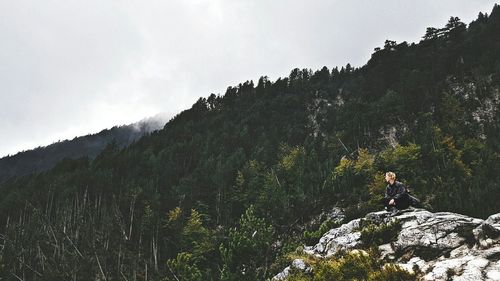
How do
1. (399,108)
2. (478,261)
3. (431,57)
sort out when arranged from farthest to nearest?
(431,57), (399,108), (478,261)

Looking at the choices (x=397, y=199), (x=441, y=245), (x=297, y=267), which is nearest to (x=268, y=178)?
(x=297, y=267)

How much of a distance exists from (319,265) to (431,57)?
8605cm

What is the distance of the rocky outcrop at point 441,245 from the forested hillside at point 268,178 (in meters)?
20.0

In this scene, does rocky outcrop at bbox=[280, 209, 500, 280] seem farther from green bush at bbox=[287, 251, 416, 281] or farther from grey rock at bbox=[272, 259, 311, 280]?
grey rock at bbox=[272, 259, 311, 280]

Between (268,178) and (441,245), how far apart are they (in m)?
52.0

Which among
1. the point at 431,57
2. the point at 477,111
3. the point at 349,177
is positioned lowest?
the point at 349,177

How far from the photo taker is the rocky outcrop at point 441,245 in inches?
383

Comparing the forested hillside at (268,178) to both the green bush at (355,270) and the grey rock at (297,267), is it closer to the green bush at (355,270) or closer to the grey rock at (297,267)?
the grey rock at (297,267)

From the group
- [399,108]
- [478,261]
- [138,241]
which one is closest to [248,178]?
[138,241]

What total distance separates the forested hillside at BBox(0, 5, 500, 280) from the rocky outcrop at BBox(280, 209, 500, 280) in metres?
20.0

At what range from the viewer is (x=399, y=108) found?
72812 mm

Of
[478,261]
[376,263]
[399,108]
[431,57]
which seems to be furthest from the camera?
[431,57]

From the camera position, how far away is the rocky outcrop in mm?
9727

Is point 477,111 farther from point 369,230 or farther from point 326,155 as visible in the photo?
point 369,230
